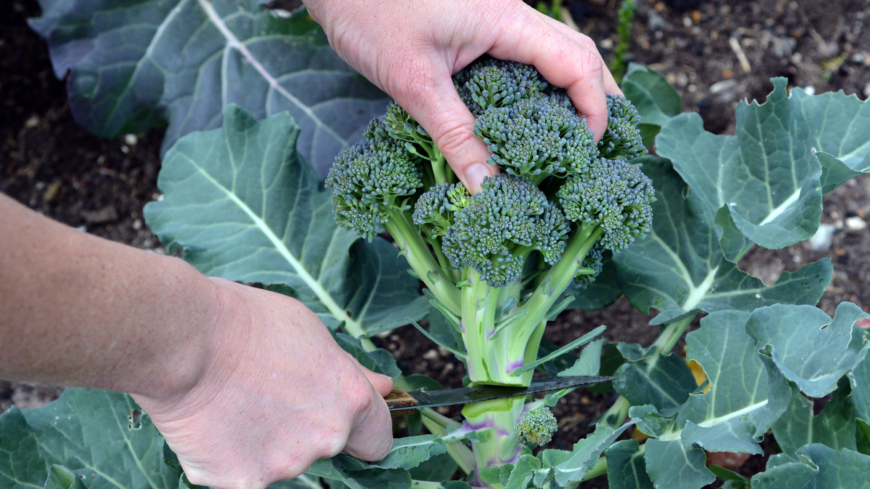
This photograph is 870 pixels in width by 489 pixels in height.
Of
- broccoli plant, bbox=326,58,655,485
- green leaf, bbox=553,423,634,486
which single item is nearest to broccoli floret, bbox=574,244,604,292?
broccoli plant, bbox=326,58,655,485

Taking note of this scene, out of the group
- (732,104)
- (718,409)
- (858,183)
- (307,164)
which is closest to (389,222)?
(307,164)

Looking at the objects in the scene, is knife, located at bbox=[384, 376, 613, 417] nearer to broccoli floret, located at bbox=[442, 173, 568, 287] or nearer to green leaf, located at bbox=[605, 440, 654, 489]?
green leaf, located at bbox=[605, 440, 654, 489]

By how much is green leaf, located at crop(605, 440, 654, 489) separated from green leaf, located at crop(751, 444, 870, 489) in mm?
326

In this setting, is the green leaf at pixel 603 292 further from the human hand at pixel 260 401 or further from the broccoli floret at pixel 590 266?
the human hand at pixel 260 401

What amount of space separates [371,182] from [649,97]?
4.29 ft

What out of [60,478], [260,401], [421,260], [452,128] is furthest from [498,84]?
[60,478]

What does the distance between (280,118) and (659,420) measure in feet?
5.33

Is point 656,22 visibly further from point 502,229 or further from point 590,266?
point 502,229

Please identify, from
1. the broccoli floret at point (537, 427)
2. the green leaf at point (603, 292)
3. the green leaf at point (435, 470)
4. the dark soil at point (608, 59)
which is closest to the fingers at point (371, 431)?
the broccoli floret at point (537, 427)

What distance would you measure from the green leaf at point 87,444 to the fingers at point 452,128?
1221mm

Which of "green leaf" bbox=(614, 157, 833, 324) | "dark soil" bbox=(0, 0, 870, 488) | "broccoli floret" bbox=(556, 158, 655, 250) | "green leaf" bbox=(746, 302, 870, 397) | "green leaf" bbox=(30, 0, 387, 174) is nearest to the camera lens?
"green leaf" bbox=(746, 302, 870, 397)

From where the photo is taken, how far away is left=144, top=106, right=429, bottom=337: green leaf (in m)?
2.20

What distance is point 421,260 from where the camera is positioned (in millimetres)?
1793

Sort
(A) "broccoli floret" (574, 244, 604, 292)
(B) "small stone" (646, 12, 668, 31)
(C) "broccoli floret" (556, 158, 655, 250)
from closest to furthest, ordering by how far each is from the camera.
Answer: (C) "broccoli floret" (556, 158, 655, 250)
(A) "broccoli floret" (574, 244, 604, 292)
(B) "small stone" (646, 12, 668, 31)
